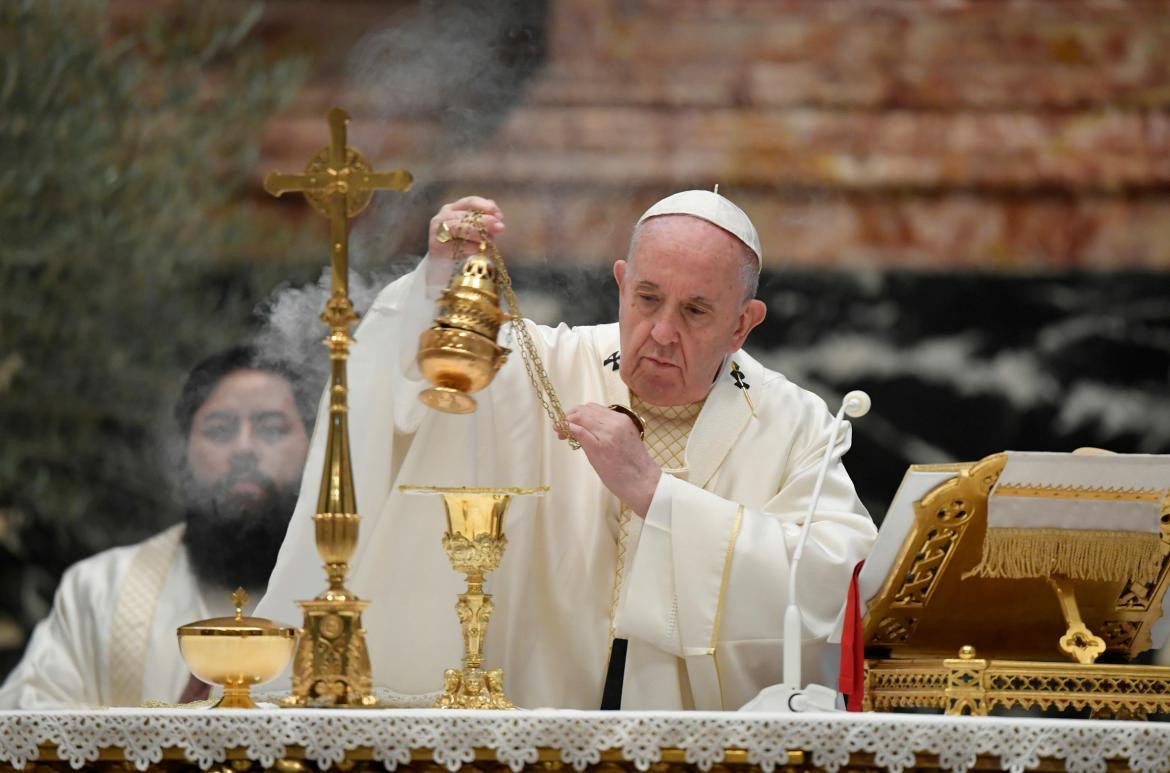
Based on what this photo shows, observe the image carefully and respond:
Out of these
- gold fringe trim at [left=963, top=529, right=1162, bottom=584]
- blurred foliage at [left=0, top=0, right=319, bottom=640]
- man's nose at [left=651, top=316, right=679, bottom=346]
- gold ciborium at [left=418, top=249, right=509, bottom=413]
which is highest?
blurred foliage at [left=0, top=0, right=319, bottom=640]

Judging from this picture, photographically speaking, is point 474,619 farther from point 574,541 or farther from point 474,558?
point 574,541

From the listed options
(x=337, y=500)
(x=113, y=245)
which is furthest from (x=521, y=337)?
(x=113, y=245)

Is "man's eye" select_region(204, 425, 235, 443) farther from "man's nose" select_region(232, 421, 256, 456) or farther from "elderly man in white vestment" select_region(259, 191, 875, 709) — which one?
"elderly man in white vestment" select_region(259, 191, 875, 709)

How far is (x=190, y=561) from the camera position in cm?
640

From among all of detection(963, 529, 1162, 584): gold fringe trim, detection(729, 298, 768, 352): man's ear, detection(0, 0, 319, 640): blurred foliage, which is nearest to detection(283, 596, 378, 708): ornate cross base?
detection(963, 529, 1162, 584): gold fringe trim

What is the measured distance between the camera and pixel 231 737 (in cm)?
271

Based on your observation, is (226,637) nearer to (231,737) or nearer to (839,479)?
(231,737)

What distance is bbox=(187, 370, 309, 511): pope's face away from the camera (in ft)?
21.3

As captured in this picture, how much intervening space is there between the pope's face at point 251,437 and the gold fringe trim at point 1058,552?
362 centimetres

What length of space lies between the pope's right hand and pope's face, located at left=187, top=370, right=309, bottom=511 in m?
2.95

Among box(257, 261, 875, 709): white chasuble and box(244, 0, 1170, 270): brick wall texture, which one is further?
box(244, 0, 1170, 270): brick wall texture

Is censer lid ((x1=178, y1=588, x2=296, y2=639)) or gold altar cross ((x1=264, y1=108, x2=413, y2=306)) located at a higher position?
gold altar cross ((x1=264, y1=108, x2=413, y2=306))

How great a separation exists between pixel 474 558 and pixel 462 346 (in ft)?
1.46

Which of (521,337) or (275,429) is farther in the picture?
(275,429)
